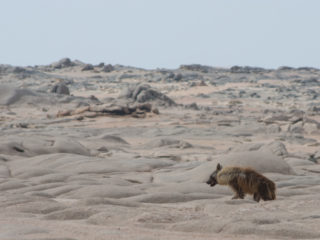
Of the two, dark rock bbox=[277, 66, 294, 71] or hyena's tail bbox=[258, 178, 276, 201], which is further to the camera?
dark rock bbox=[277, 66, 294, 71]

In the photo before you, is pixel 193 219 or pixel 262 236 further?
pixel 193 219

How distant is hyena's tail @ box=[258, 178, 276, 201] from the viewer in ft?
22.8

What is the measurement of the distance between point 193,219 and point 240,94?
3740cm

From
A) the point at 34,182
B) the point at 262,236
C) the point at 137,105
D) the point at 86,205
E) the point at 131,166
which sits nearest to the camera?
the point at 262,236

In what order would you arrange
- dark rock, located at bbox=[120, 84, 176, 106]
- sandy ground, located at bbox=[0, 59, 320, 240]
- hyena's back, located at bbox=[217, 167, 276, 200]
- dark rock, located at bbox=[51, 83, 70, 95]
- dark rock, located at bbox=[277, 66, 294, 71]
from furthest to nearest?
dark rock, located at bbox=[277, 66, 294, 71] → dark rock, located at bbox=[51, 83, 70, 95] → dark rock, located at bbox=[120, 84, 176, 106] → hyena's back, located at bbox=[217, 167, 276, 200] → sandy ground, located at bbox=[0, 59, 320, 240]

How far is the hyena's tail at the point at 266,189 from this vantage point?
6.96 meters

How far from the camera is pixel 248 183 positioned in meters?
6.93

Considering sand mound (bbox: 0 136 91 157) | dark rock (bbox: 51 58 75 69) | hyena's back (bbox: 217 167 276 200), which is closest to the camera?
hyena's back (bbox: 217 167 276 200)

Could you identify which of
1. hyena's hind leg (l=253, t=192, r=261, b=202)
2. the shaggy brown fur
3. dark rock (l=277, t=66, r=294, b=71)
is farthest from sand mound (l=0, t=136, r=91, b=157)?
dark rock (l=277, t=66, r=294, b=71)

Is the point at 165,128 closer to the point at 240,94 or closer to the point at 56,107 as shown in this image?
the point at 56,107

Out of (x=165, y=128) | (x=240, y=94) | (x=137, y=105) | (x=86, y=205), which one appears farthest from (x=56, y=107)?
(x=86, y=205)

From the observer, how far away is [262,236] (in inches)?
202

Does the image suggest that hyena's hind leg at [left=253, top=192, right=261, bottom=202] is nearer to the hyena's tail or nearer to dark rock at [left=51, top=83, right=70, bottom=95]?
the hyena's tail

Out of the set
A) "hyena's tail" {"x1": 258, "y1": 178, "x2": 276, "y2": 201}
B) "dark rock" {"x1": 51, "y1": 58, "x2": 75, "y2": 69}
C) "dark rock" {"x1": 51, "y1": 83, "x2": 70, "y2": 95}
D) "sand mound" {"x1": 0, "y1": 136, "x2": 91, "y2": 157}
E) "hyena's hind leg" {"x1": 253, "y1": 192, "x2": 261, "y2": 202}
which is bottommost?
"sand mound" {"x1": 0, "y1": 136, "x2": 91, "y2": 157}
